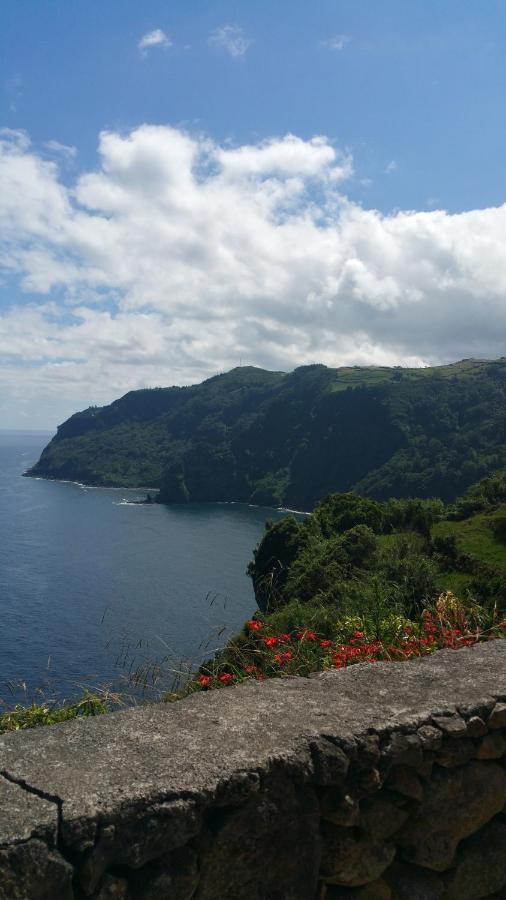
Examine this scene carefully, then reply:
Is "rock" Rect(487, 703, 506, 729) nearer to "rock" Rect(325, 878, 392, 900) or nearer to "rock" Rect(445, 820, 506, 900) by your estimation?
"rock" Rect(445, 820, 506, 900)

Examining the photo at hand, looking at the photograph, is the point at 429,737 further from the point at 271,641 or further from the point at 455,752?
the point at 271,641

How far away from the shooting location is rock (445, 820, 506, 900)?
327 cm

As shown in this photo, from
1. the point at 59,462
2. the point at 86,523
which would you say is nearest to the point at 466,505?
the point at 86,523

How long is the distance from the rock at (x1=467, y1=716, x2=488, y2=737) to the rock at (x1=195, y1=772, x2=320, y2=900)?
35.9 inches

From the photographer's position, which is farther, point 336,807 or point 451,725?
point 451,725

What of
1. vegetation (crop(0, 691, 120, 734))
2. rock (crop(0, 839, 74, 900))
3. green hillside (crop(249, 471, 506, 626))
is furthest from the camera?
green hillside (crop(249, 471, 506, 626))

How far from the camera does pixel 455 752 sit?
10.5 ft

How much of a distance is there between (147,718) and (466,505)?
203 ft

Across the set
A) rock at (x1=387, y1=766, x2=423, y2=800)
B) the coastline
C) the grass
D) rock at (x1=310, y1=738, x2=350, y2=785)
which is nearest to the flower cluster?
rock at (x1=387, y1=766, x2=423, y2=800)

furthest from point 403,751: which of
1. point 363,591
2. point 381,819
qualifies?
point 363,591

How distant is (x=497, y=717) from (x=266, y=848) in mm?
1377

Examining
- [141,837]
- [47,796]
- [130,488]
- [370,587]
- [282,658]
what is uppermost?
[47,796]

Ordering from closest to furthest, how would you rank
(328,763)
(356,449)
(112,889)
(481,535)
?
(112,889) → (328,763) → (481,535) → (356,449)

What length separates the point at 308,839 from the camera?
9.14 feet
